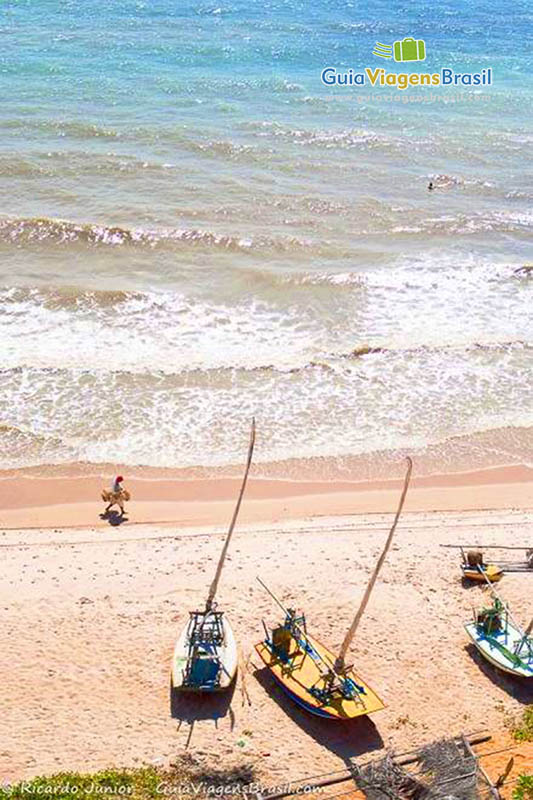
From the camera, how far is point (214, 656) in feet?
55.7

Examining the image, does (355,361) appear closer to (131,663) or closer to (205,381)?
(205,381)

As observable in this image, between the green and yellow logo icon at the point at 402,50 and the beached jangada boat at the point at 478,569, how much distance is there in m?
54.1

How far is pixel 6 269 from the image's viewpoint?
3559 centimetres

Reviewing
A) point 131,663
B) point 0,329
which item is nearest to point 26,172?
point 0,329

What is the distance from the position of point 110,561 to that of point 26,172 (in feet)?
94.6

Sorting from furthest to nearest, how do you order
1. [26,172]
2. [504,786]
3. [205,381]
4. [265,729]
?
[26,172]
[205,381]
[265,729]
[504,786]

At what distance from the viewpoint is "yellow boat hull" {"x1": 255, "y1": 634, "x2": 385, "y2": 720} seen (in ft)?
52.9

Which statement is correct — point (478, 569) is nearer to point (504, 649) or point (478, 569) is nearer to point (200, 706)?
point (504, 649)

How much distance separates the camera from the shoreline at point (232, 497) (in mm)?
22859

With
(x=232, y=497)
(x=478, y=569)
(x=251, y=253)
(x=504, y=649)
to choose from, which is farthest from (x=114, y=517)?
(x=251, y=253)

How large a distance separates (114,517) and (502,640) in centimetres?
1024

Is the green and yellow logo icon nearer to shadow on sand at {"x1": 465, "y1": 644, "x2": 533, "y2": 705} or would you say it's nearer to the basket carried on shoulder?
the basket carried on shoulder
